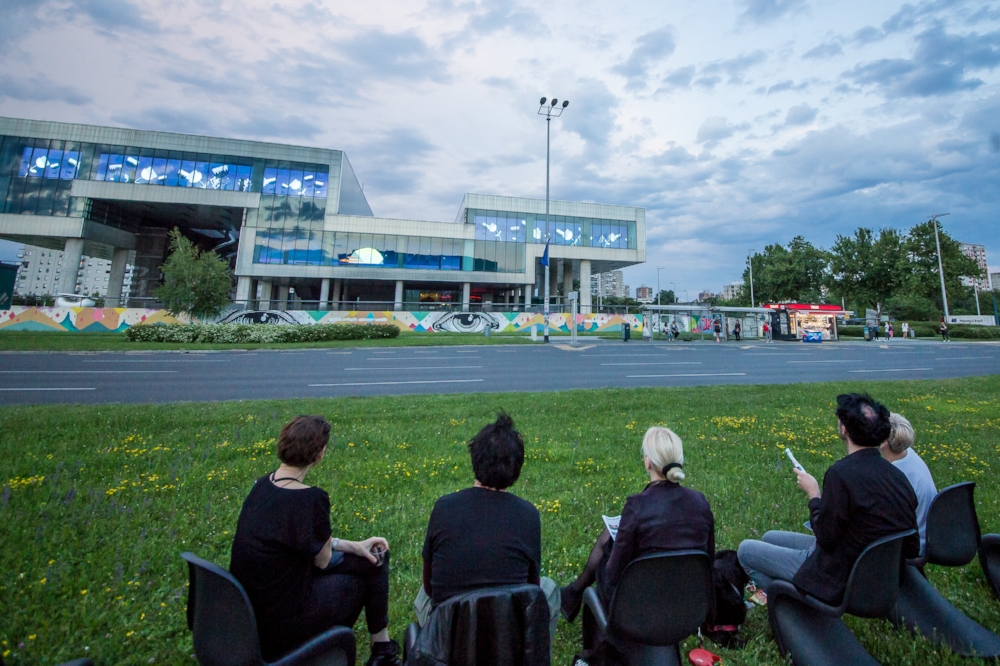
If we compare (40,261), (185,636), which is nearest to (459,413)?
(185,636)

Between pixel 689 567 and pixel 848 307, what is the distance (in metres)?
92.0

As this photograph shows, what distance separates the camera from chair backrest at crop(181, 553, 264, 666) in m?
1.73

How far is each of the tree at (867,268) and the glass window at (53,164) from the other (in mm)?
87991

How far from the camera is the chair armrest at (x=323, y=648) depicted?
189cm

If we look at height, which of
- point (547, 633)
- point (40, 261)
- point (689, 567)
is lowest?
point (547, 633)

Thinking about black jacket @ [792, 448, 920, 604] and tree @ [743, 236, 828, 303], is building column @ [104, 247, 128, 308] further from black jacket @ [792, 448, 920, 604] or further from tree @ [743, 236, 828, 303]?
tree @ [743, 236, 828, 303]

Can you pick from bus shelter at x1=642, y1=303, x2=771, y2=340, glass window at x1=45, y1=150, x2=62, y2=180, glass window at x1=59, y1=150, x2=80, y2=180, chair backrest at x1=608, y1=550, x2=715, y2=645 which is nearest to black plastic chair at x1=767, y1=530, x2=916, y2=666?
chair backrest at x1=608, y1=550, x2=715, y2=645

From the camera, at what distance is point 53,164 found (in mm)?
42500

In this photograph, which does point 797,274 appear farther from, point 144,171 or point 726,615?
point 144,171

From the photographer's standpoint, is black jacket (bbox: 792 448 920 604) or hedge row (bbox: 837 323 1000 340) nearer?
black jacket (bbox: 792 448 920 604)

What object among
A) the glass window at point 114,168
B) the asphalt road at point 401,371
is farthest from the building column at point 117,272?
the asphalt road at point 401,371

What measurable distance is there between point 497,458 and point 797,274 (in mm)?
74213

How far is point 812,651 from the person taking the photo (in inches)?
92.9

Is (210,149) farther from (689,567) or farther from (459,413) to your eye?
(689,567)
